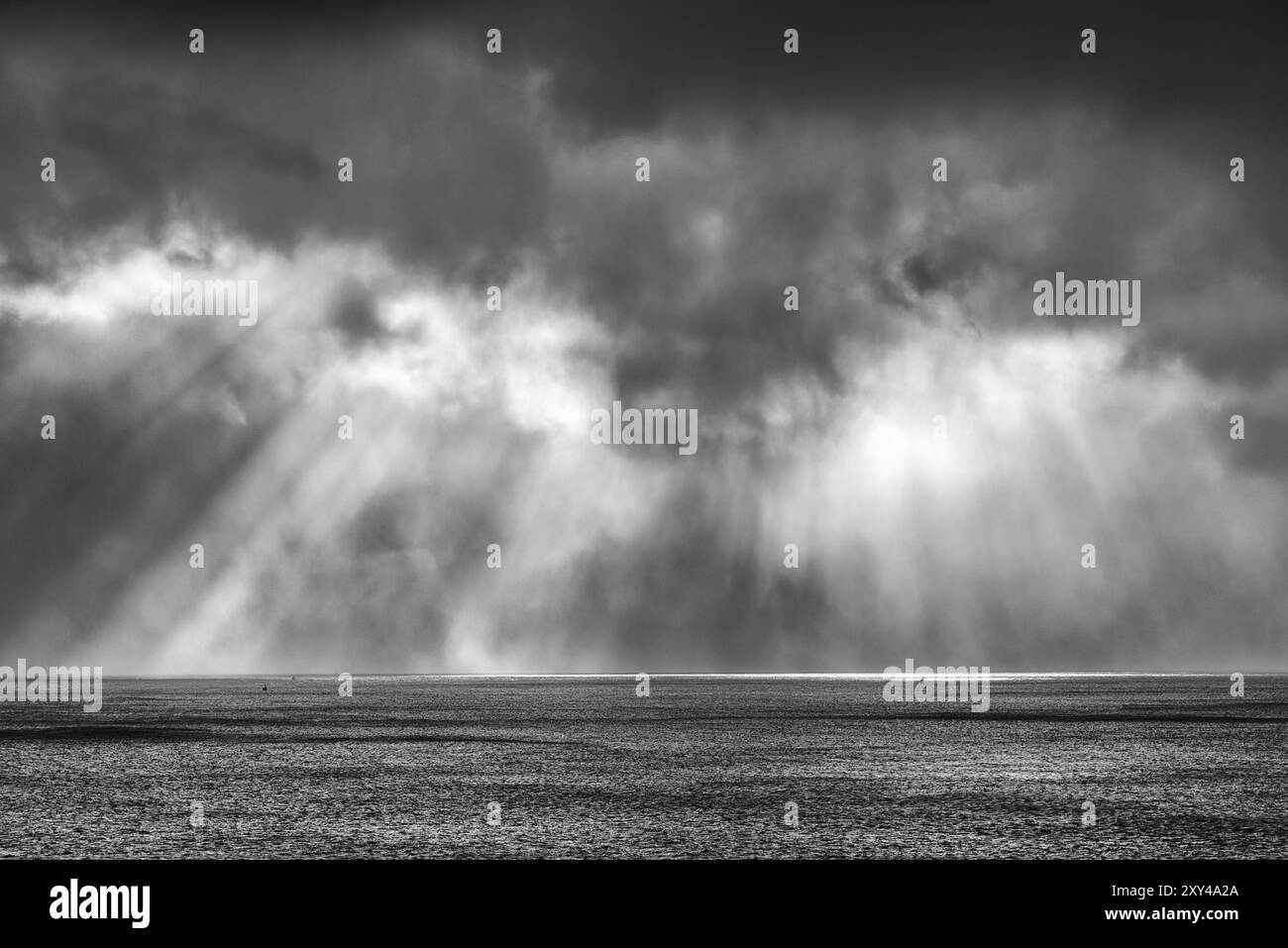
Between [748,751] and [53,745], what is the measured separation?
40.1 m

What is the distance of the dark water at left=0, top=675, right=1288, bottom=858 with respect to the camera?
29453mm

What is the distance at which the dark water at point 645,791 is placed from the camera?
29453 mm

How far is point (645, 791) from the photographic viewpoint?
40.4 m
